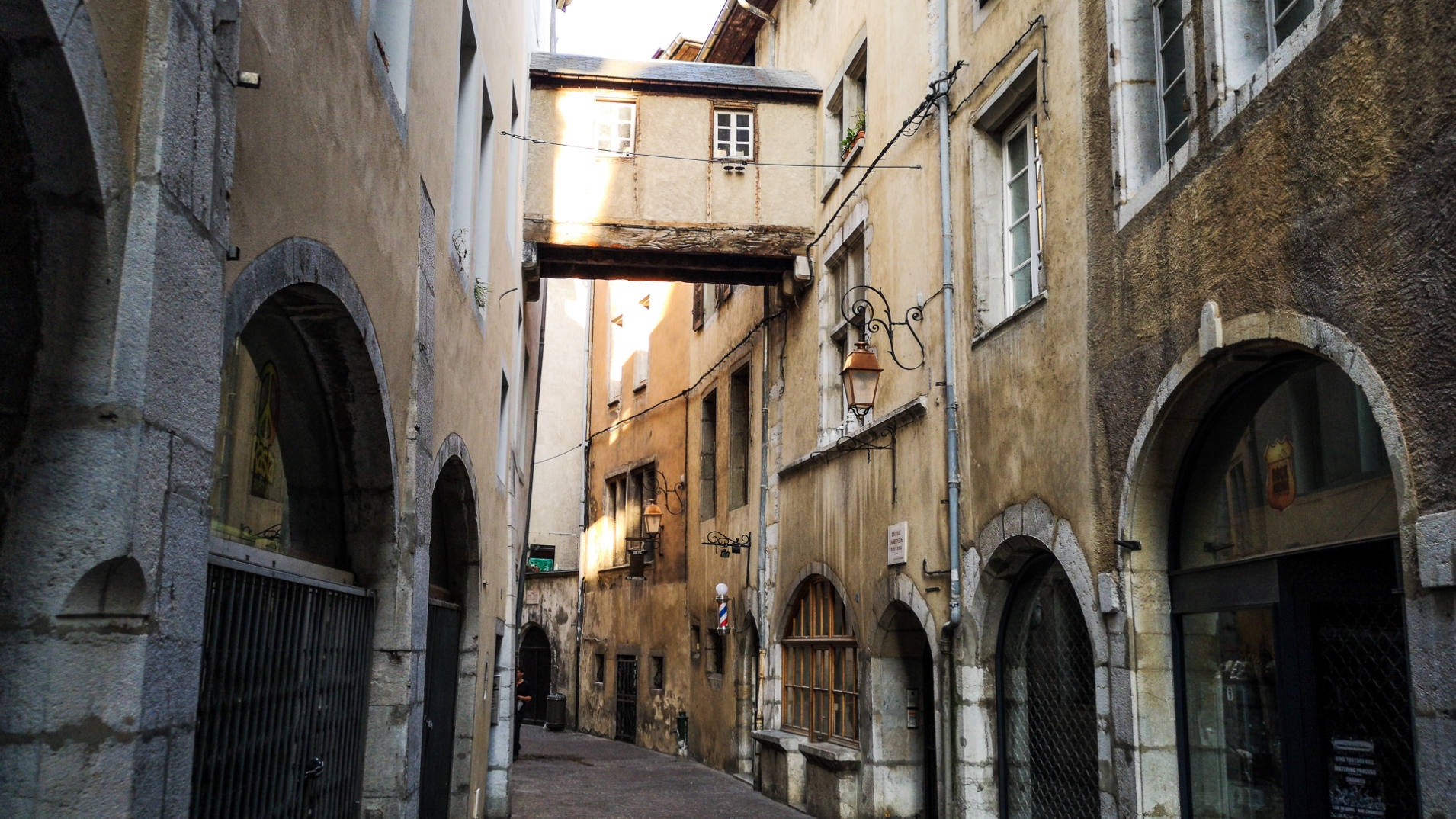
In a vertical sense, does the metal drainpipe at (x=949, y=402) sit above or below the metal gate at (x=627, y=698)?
above

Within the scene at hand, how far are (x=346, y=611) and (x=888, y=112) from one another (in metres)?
7.46

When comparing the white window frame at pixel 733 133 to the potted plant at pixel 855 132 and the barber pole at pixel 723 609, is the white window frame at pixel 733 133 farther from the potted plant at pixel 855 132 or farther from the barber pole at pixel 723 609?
the barber pole at pixel 723 609

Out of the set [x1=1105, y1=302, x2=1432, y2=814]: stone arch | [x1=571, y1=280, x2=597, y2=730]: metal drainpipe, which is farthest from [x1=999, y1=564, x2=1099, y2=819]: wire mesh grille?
[x1=571, y1=280, x2=597, y2=730]: metal drainpipe

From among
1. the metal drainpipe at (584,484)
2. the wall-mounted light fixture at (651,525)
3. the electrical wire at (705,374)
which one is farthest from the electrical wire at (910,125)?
the metal drainpipe at (584,484)

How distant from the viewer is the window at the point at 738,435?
16.0 meters

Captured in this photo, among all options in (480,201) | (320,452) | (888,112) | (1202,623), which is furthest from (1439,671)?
(888,112)

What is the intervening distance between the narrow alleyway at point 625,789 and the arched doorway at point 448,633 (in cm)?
306

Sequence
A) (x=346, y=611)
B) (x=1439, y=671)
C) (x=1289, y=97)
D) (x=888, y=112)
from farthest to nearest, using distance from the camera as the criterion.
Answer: (x=888, y=112), (x=346, y=611), (x=1289, y=97), (x=1439, y=671)

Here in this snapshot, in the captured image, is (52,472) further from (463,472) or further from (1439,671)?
(463,472)

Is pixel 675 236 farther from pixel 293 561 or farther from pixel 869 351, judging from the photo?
pixel 293 561

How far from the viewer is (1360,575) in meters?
4.73

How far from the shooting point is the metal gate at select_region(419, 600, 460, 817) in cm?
710

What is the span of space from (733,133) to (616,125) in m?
1.32

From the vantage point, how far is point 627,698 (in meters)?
21.2
